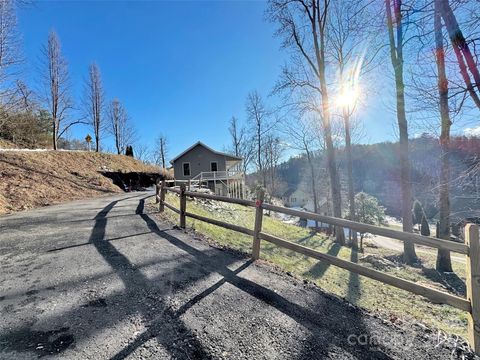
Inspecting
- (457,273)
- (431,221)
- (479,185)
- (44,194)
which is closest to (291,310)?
(479,185)

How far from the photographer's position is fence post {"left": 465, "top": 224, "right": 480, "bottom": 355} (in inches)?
86.7

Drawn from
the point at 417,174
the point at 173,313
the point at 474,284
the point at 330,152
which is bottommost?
the point at 173,313

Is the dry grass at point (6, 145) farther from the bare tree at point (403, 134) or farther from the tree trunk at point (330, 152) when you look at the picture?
the bare tree at point (403, 134)

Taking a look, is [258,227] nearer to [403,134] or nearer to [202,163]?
[403,134]

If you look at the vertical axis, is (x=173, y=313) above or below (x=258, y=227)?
below

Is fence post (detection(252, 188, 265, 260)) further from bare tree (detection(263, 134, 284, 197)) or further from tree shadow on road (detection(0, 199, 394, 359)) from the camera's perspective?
bare tree (detection(263, 134, 284, 197))

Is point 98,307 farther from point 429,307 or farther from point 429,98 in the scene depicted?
point 429,98

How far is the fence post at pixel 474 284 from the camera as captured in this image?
2.20 meters

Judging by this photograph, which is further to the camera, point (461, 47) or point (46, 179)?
point (46, 179)

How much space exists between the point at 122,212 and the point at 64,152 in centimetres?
1451

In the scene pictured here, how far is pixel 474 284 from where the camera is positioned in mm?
2240

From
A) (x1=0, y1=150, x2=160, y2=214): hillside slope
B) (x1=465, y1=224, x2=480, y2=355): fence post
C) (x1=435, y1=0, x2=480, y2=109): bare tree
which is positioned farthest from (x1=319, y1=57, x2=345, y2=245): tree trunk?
(x1=0, y1=150, x2=160, y2=214): hillside slope

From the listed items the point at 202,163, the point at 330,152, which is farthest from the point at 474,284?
the point at 202,163

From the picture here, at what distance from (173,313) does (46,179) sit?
44.9 ft
